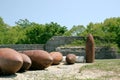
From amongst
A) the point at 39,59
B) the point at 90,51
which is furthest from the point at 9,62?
the point at 90,51

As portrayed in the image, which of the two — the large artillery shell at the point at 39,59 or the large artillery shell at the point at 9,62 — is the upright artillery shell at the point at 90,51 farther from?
the large artillery shell at the point at 9,62

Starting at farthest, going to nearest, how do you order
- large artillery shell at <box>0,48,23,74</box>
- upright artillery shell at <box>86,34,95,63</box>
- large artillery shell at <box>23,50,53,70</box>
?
upright artillery shell at <box>86,34,95,63</box> → large artillery shell at <box>23,50,53,70</box> → large artillery shell at <box>0,48,23,74</box>

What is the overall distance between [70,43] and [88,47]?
10.3m

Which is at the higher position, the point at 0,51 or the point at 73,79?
the point at 0,51

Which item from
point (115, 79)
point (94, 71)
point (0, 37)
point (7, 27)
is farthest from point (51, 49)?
point (7, 27)

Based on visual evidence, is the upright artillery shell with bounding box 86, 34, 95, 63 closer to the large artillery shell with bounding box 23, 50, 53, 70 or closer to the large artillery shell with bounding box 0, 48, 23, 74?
the large artillery shell with bounding box 23, 50, 53, 70

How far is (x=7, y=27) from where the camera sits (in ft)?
254

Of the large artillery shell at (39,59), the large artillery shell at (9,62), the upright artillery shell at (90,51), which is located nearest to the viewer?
the large artillery shell at (9,62)

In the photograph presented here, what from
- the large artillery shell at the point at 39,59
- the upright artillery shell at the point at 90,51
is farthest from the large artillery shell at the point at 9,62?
the upright artillery shell at the point at 90,51

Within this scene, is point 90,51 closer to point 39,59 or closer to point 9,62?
point 39,59

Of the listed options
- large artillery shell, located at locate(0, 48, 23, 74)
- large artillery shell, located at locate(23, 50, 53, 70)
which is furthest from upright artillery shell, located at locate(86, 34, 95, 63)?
large artillery shell, located at locate(0, 48, 23, 74)

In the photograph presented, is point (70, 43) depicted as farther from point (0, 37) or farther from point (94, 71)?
point (0, 37)

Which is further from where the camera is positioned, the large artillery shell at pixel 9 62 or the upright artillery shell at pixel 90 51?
the upright artillery shell at pixel 90 51

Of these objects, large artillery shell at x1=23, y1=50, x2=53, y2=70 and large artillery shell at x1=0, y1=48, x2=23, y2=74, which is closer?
large artillery shell at x1=0, y1=48, x2=23, y2=74
